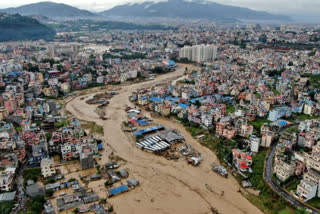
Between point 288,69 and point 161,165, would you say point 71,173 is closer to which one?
point 161,165

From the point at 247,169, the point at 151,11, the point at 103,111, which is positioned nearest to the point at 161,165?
the point at 247,169

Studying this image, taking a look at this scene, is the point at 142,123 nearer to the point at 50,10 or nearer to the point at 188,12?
the point at 50,10

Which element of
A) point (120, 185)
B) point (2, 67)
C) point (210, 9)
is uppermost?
point (210, 9)

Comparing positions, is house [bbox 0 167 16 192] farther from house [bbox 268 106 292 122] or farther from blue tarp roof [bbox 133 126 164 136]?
house [bbox 268 106 292 122]

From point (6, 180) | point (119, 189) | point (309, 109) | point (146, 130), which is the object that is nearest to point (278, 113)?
point (309, 109)

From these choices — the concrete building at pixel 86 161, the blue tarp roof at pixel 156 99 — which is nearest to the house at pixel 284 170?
the concrete building at pixel 86 161
